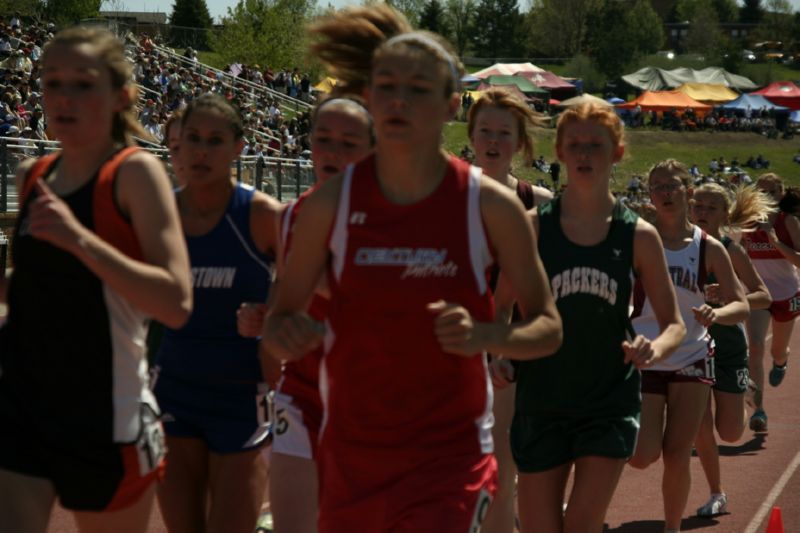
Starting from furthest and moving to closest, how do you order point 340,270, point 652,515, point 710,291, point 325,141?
point 652,515, point 710,291, point 325,141, point 340,270

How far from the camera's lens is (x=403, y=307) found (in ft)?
11.7

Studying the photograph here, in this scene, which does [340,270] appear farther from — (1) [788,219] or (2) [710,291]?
(1) [788,219]

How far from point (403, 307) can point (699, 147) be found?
235 feet

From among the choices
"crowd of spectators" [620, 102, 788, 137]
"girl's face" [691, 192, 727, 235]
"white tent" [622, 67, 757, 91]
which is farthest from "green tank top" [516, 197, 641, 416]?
"white tent" [622, 67, 757, 91]

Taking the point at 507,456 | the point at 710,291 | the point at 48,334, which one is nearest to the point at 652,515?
the point at 710,291

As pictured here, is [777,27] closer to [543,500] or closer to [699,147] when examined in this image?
[699,147]

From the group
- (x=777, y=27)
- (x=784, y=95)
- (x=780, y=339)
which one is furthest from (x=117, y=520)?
(x=777, y=27)

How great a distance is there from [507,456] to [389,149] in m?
2.95

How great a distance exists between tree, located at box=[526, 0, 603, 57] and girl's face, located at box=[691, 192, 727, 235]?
119741 mm

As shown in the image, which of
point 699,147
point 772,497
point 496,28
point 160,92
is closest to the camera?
point 772,497

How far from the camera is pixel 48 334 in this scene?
3.66m

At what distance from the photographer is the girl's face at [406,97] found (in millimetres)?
3600

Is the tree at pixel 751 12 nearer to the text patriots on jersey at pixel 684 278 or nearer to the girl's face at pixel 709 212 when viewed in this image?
the girl's face at pixel 709 212

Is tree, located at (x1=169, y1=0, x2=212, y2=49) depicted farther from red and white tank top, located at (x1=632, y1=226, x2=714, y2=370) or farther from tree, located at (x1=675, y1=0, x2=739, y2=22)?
red and white tank top, located at (x1=632, y1=226, x2=714, y2=370)
